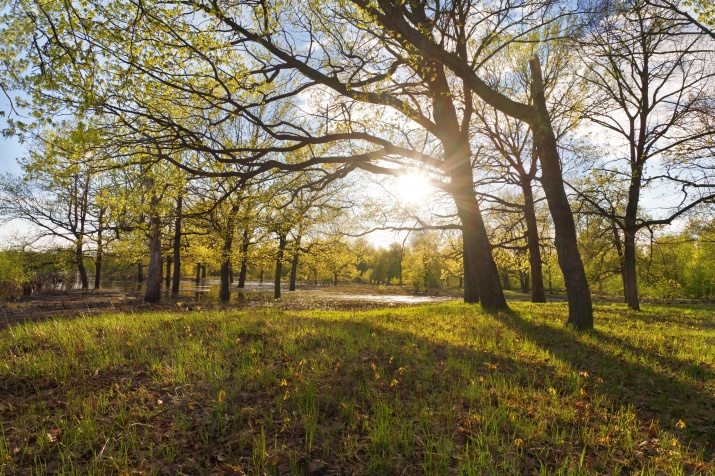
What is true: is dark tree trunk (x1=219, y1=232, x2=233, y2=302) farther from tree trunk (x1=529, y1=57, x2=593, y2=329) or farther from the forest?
tree trunk (x1=529, y1=57, x2=593, y2=329)

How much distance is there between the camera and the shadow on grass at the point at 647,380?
3.89 meters

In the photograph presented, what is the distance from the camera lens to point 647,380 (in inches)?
200

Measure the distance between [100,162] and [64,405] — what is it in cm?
656

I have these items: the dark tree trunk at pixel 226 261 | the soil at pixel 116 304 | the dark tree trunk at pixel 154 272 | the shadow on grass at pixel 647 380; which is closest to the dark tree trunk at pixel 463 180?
the shadow on grass at pixel 647 380

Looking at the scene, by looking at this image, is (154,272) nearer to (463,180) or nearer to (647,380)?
(463,180)

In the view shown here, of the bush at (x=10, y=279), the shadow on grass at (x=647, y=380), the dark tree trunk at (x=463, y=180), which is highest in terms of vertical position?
the dark tree trunk at (x=463, y=180)

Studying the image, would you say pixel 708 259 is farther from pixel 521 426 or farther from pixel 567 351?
pixel 521 426

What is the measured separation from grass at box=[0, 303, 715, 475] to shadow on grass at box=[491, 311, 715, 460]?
28 mm

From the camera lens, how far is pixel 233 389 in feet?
12.9

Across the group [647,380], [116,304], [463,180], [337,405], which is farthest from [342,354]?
[116,304]

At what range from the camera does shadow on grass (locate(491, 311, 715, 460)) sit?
3891 mm

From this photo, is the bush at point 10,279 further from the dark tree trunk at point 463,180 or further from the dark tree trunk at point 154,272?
the dark tree trunk at point 463,180

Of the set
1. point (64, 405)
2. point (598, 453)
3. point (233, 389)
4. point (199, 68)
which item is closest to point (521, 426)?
point (598, 453)

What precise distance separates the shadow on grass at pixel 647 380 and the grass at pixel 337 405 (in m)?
0.03
